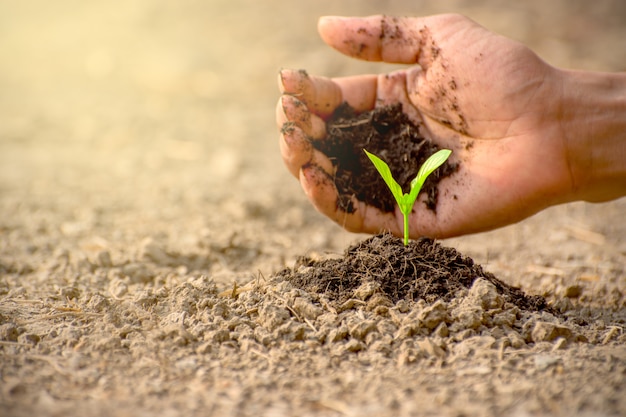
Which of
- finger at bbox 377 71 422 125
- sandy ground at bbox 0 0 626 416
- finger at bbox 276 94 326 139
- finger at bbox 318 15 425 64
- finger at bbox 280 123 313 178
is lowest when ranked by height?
sandy ground at bbox 0 0 626 416

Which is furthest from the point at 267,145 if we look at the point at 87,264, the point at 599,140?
the point at 599,140

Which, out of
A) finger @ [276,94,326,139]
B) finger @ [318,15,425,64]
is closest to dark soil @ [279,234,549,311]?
finger @ [276,94,326,139]

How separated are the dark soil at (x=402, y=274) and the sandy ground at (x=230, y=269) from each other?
70 millimetres

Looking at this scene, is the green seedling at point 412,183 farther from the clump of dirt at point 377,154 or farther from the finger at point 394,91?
the finger at point 394,91

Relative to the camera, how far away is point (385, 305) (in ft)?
6.20

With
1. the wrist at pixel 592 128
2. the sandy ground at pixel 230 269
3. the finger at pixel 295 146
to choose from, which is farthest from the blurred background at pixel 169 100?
the wrist at pixel 592 128

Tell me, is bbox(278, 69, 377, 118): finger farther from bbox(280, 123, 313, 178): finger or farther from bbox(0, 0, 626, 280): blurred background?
bbox(0, 0, 626, 280): blurred background

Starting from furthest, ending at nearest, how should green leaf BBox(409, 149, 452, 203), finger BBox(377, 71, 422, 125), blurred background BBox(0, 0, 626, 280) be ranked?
blurred background BBox(0, 0, 626, 280) → finger BBox(377, 71, 422, 125) → green leaf BBox(409, 149, 452, 203)

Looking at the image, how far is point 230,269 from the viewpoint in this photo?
2.68 m

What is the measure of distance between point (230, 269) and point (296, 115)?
0.73m

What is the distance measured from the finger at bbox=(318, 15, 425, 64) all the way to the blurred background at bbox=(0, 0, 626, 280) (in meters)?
0.97

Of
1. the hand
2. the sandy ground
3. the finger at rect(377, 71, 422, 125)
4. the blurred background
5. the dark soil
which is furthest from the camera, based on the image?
the blurred background

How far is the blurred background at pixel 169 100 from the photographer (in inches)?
134

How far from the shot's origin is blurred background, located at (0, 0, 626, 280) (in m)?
3.41
